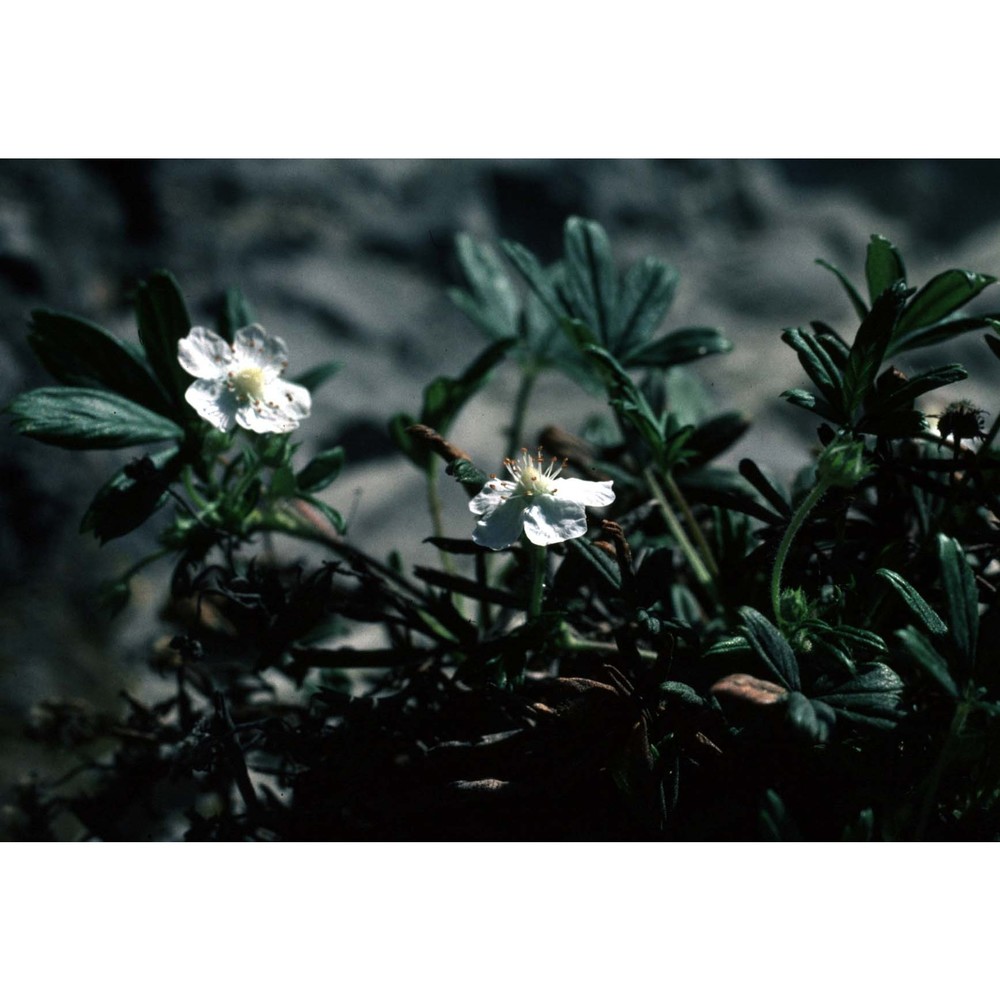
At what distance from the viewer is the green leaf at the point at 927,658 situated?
1.94ft

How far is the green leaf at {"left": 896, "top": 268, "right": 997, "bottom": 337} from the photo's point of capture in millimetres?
788

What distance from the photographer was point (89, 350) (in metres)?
0.84

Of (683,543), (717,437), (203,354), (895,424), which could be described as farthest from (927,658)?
(203,354)

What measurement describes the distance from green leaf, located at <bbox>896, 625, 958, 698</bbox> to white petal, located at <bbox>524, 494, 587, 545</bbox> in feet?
0.69

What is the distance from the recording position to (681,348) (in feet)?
3.14

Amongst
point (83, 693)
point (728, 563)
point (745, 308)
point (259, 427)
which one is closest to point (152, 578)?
point (83, 693)

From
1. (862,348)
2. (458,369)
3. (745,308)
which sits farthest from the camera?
(745,308)


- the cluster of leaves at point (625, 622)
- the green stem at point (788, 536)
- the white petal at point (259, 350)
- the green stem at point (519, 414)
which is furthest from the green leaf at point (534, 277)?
the green stem at point (788, 536)

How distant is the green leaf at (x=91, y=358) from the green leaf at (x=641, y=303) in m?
0.40

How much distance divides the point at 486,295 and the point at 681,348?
0.78 ft

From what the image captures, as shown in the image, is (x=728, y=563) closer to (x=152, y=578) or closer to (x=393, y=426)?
(x=393, y=426)

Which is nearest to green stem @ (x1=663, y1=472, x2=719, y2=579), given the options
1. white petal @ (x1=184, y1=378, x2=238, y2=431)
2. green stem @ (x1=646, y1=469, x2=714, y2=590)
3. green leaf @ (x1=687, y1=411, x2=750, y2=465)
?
green stem @ (x1=646, y1=469, x2=714, y2=590)

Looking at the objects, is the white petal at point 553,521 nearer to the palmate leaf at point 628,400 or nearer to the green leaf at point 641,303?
the palmate leaf at point 628,400

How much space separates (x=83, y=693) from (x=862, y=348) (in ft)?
3.25
